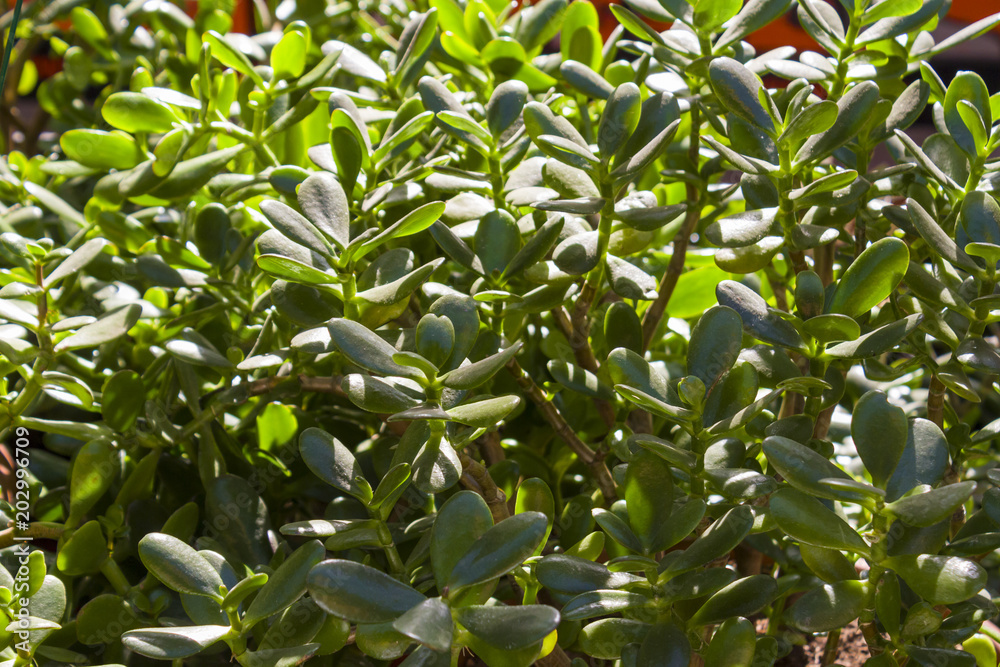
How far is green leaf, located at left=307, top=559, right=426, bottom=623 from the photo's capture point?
36cm

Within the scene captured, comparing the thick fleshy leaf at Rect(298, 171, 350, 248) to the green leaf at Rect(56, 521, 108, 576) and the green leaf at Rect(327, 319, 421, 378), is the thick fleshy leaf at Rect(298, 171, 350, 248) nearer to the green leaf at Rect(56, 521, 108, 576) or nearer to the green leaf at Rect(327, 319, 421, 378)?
the green leaf at Rect(327, 319, 421, 378)

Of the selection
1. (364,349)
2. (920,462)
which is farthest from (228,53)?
(920,462)

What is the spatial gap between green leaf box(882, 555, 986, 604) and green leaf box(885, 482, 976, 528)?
0.03m

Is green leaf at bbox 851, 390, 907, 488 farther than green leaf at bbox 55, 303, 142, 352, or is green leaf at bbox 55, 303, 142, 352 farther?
green leaf at bbox 55, 303, 142, 352

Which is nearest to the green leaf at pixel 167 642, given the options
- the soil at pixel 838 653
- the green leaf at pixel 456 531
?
the green leaf at pixel 456 531

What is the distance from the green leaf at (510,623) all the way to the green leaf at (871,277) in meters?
0.24

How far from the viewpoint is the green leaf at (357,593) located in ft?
1.17

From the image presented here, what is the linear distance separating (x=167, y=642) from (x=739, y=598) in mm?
287

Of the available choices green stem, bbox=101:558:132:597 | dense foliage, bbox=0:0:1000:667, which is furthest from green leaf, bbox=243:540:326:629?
green stem, bbox=101:558:132:597

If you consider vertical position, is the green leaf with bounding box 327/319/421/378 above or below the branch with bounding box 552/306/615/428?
above

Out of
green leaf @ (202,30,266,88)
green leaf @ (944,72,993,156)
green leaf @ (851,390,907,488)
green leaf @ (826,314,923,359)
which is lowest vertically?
green leaf @ (851,390,907,488)

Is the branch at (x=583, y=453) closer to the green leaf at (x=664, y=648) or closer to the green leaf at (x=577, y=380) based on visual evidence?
the green leaf at (x=577, y=380)

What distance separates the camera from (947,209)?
0.60m

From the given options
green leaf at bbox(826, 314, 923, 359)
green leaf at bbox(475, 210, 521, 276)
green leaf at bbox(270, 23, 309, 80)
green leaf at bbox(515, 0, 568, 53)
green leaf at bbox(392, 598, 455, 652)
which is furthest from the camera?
green leaf at bbox(515, 0, 568, 53)
